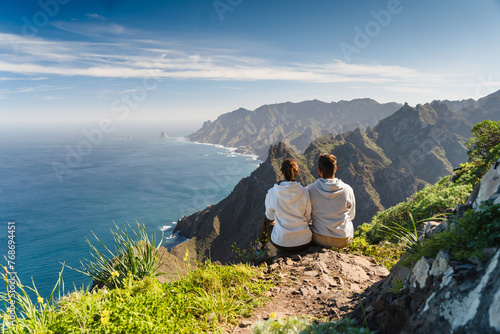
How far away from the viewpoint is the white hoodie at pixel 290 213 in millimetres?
4980

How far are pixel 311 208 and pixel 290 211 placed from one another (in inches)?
22.0

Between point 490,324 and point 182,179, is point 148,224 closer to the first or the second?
point 182,179

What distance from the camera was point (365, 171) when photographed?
433 ft

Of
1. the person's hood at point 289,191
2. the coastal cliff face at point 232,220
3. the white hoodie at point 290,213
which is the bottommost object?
the coastal cliff face at point 232,220

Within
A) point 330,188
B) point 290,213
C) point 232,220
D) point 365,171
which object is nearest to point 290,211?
point 290,213

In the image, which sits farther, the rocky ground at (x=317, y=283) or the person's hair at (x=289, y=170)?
the person's hair at (x=289, y=170)

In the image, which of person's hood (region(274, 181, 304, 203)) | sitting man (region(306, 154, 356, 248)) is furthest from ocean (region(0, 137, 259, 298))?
sitting man (region(306, 154, 356, 248))

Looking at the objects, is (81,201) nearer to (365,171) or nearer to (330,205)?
(330,205)

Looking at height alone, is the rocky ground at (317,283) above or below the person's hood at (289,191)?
below

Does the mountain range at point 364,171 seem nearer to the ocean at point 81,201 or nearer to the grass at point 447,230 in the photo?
the ocean at point 81,201

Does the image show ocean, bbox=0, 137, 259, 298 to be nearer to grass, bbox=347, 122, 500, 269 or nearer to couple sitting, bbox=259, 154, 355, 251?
couple sitting, bbox=259, 154, 355, 251

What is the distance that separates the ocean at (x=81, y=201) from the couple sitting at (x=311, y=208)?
39420 millimetres

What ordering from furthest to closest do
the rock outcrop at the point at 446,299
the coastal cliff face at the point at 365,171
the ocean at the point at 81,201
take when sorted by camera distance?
the coastal cliff face at the point at 365,171 < the ocean at the point at 81,201 < the rock outcrop at the point at 446,299

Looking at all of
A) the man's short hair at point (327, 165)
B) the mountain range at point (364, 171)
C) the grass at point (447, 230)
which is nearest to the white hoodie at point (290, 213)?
the man's short hair at point (327, 165)
